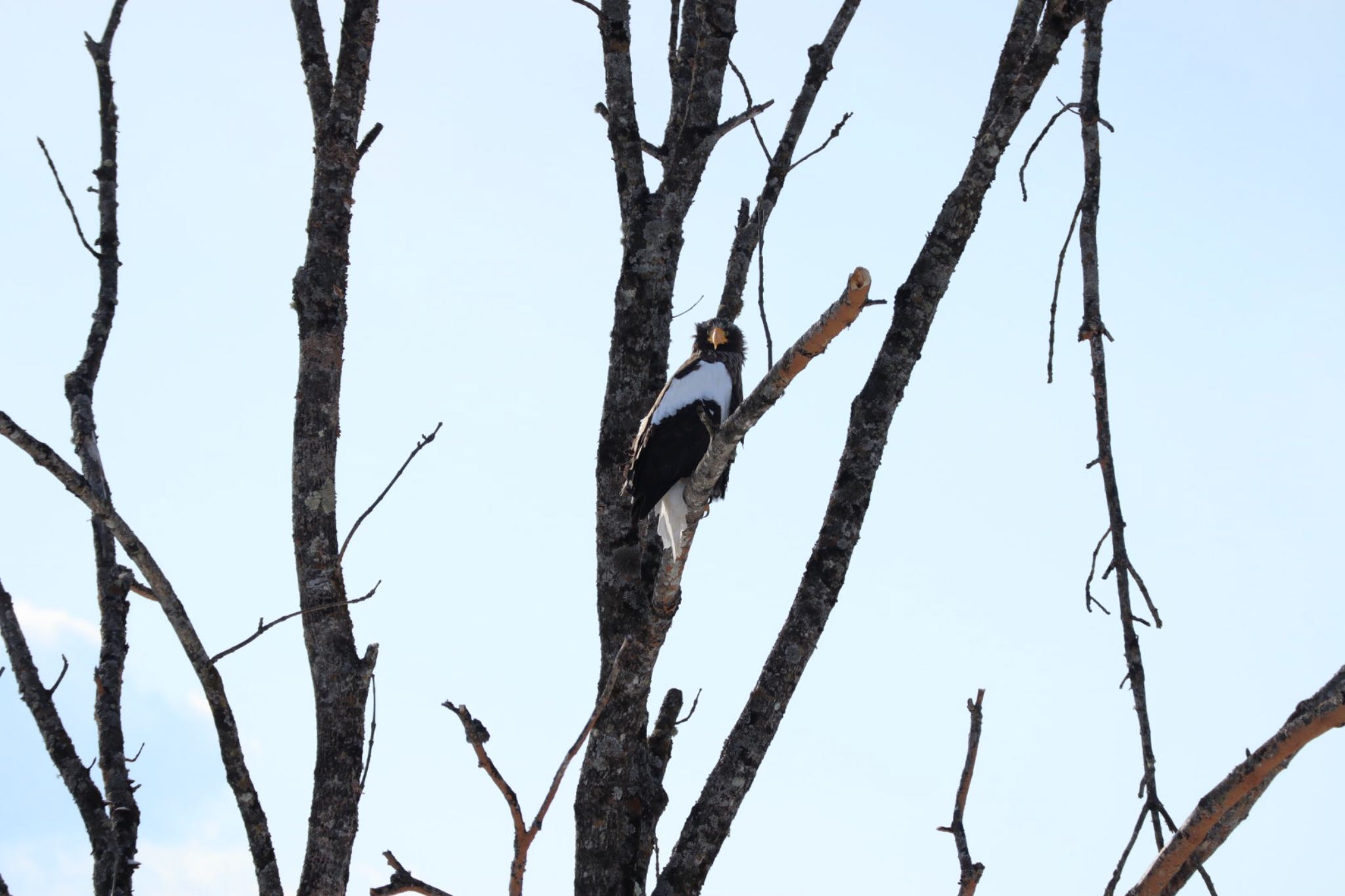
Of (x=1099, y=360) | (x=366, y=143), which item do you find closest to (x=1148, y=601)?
(x=1099, y=360)

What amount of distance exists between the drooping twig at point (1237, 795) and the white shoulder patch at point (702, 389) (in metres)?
2.79

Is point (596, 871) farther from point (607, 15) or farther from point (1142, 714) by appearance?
point (607, 15)

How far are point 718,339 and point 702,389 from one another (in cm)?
37

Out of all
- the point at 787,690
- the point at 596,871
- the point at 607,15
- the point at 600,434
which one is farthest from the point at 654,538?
the point at 607,15

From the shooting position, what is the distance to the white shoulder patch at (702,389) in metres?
5.64

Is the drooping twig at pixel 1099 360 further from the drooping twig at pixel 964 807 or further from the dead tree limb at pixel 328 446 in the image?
the dead tree limb at pixel 328 446

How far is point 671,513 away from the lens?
5680 millimetres

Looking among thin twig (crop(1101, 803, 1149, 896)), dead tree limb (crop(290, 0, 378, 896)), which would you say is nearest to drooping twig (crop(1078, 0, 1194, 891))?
thin twig (crop(1101, 803, 1149, 896))

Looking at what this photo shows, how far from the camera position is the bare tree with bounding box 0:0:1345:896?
4.17 m

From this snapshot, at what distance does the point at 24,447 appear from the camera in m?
3.65

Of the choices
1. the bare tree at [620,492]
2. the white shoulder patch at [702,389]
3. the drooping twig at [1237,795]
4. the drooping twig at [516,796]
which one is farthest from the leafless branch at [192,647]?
the drooping twig at [1237,795]

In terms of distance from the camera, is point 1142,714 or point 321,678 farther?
point 321,678

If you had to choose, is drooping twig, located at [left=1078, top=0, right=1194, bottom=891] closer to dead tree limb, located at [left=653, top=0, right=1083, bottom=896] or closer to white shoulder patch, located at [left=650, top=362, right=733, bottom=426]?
dead tree limb, located at [left=653, top=0, right=1083, bottom=896]

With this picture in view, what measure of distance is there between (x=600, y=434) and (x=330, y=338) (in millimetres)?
1039
